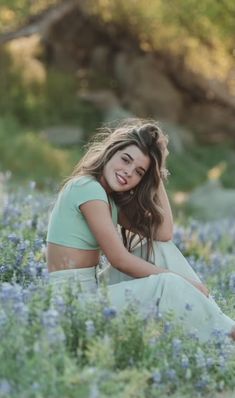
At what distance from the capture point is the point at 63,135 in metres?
18.3

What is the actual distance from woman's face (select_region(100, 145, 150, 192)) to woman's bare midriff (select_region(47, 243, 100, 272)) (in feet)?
1.18

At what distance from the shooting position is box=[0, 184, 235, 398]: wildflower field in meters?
3.50

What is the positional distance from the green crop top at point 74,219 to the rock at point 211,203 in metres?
8.47

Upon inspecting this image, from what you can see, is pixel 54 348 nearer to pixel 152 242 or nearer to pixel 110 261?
pixel 110 261

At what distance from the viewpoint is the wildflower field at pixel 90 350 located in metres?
3.50

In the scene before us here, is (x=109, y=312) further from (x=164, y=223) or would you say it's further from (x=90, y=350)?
(x=164, y=223)

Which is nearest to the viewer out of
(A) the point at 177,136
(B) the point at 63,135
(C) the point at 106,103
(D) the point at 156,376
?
(D) the point at 156,376

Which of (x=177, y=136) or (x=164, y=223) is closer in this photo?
(x=164, y=223)

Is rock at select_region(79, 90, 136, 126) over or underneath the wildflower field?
over

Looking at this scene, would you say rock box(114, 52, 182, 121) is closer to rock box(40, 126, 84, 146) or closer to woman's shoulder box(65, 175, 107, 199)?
rock box(40, 126, 84, 146)

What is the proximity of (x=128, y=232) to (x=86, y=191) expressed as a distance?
54cm

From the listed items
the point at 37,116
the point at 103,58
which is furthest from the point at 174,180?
the point at 103,58

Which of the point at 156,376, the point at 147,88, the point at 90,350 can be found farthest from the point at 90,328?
the point at 147,88

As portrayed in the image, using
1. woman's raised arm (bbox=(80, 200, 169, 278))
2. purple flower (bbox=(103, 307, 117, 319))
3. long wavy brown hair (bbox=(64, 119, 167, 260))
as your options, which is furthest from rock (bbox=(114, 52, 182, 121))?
purple flower (bbox=(103, 307, 117, 319))
